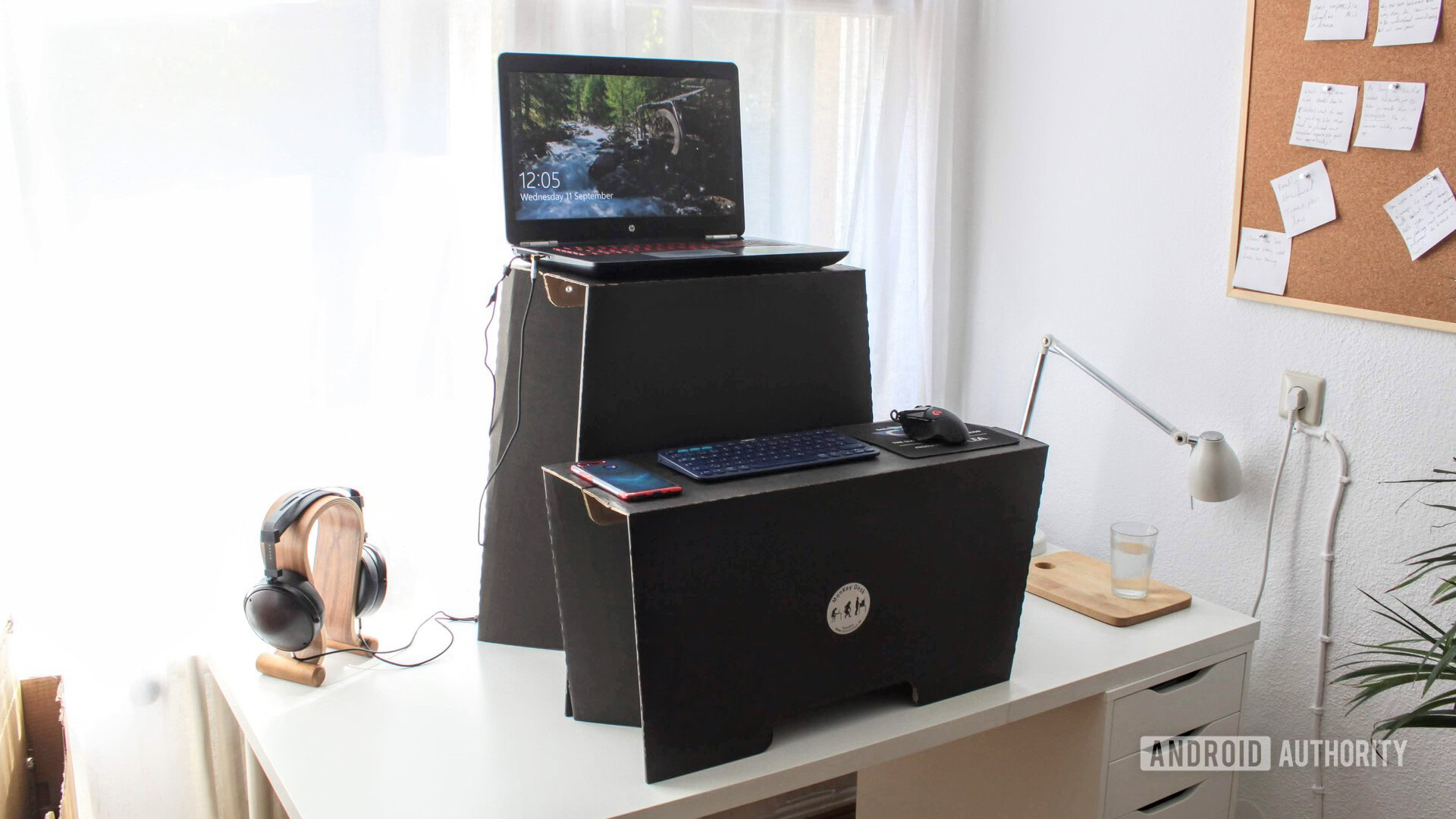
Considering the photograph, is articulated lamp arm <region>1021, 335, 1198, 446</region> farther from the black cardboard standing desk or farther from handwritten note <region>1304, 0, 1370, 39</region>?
handwritten note <region>1304, 0, 1370, 39</region>

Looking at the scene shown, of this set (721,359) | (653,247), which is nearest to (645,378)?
(721,359)

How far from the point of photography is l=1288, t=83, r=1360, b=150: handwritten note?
146 cm

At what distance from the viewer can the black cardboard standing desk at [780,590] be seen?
41.1 inches

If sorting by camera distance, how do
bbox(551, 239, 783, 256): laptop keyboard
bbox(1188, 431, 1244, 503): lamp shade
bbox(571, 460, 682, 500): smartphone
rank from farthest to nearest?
bbox(1188, 431, 1244, 503): lamp shade → bbox(551, 239, 783, 256): laptop keyboard → bbox(571, 460, 682, 500): smartphone

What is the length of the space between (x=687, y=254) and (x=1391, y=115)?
965 mm

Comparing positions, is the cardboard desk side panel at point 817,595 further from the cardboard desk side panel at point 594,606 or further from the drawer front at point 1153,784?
the drawer front at point 1153,784

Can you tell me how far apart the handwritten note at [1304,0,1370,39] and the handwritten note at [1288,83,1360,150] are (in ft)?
0.22

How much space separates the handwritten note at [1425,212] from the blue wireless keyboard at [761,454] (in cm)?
81

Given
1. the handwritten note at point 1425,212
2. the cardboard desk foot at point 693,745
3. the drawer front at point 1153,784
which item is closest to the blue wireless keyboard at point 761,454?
the cardboard desk foot at point 693,745

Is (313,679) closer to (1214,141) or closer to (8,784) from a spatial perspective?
(8,784)

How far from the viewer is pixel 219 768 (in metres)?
1.53

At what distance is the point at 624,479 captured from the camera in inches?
41.7

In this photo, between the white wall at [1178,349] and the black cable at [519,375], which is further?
the white wall at [1178,349]

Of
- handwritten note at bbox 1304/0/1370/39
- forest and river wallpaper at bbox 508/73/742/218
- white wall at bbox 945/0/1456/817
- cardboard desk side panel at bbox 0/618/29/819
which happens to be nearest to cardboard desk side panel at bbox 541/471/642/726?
forest and river wallpaper at bbox 508/73/742/218
